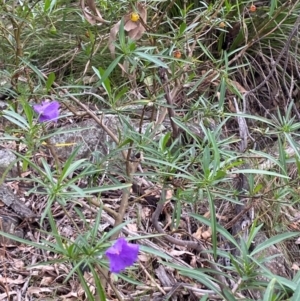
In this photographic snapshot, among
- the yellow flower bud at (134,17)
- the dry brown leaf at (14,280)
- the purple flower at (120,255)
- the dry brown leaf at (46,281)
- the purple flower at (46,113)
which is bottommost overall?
the dry brown leaf at (46,281)

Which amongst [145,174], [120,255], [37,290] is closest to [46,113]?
[145,174]

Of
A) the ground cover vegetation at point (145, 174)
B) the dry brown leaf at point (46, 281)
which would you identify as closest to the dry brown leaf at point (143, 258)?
the ground cover vegetation at point (145, 174)

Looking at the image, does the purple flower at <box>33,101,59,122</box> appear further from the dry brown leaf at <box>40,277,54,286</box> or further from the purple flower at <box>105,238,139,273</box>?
the dry brown leaf at <box>40,277,54,286</box>

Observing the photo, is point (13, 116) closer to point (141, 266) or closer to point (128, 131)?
point (128, 131)

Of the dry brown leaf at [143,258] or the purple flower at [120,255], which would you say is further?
the dry brown leaf at [143,258]

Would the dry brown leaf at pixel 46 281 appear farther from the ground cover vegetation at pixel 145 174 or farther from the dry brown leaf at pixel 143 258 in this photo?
the dry brown leaf at pixel 143 258

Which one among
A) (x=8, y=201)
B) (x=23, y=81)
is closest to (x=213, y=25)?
(x=23, y=81)

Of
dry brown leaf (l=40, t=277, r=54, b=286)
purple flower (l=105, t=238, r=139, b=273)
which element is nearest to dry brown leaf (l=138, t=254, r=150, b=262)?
dry brown leaf (l=40, t=277, r=54, b=286)

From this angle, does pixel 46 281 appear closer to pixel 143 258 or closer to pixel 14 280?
pixel 14 280

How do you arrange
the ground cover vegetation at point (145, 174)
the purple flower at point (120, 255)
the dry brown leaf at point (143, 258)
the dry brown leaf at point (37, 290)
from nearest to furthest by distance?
the purple flower at point (120, 255) < the ground cover vegetation at point (145, 174) < the dry brown leaf at point (37, 290) < the dry brown leaf at point (143, 258)
